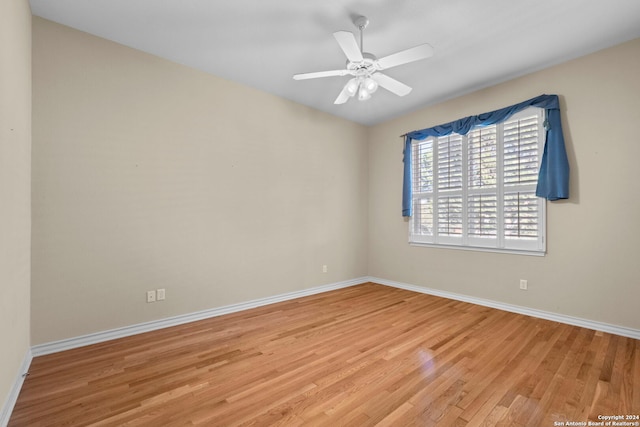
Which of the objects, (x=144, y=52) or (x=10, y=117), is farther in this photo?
(x=144, y=52)

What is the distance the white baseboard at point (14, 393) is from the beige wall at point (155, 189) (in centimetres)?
25

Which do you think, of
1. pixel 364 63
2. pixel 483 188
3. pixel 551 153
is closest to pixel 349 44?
pixel 364 63

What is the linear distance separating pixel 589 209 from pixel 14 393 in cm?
502

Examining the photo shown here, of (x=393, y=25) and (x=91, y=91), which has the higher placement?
(x=393, y=25)

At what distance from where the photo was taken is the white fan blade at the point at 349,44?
6.65 feet

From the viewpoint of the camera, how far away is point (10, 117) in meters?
1.73

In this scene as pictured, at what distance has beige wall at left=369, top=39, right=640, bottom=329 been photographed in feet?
9.00

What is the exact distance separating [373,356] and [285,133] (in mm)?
3060

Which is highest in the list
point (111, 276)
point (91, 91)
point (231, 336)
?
point (91, 91)

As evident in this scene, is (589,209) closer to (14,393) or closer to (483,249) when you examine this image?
(483,249)

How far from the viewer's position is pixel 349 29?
258 cm

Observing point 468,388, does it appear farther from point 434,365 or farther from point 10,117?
point 10,117

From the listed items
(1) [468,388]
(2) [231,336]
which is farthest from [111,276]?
(1) [468,388]

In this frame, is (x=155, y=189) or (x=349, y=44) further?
(x=155, y=189)
